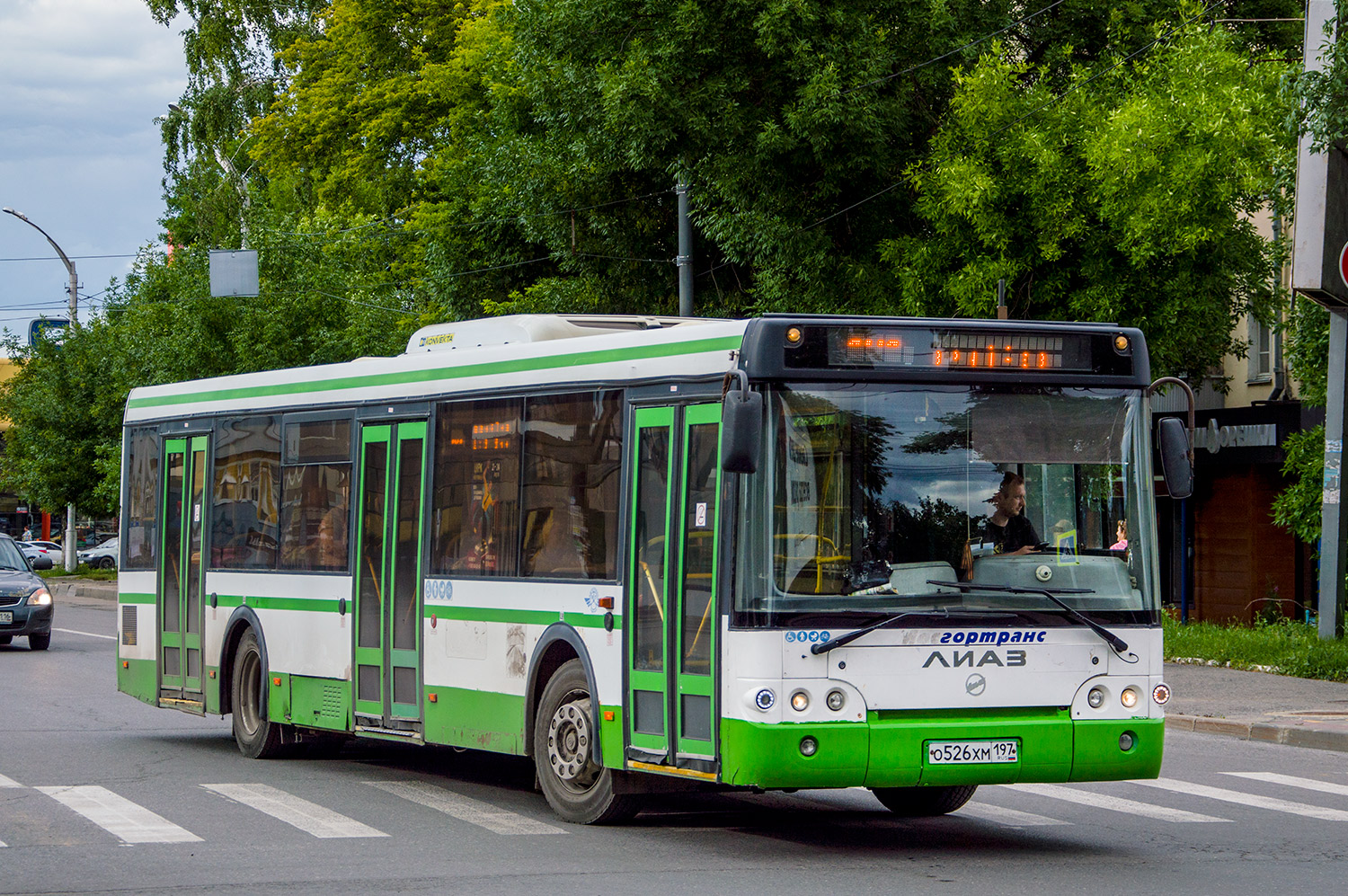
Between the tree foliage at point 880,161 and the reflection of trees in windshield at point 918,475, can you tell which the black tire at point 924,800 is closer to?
the reflection of trees in windshield at point 918,475

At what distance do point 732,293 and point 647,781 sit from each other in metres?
22.2

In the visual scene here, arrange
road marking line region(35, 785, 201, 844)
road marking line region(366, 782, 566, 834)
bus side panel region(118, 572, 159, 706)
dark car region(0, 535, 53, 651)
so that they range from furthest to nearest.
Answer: dark car region(0, 535, 53, 651), bus side panel region(118, 572, 159, 706), road marking line region(366, 782, 566, 834), road marking line region(35, 785, 201, 844)

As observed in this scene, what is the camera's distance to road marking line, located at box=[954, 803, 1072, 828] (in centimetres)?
1113

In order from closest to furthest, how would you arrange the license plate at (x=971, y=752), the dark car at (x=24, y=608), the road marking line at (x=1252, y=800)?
the license plate at (x=971, y=752) → the road marking line at (x=1252, y=800) → the dark car at (x=24, y=608)

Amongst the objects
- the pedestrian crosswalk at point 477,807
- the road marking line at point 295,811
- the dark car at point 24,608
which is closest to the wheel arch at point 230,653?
the pedestrian crosswalk at point 477,807

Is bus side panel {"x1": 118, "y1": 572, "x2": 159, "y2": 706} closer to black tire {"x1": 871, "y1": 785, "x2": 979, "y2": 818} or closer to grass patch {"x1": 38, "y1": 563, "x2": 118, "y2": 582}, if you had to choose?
black tire {"x1": 871, "y1": 785, "x2": 979, "y2": 818}

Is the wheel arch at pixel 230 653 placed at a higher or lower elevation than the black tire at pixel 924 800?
higher

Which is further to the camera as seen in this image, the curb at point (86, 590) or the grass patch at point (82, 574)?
the grass patch at point (82, 574)

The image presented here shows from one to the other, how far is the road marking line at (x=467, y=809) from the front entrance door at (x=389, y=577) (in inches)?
15.9

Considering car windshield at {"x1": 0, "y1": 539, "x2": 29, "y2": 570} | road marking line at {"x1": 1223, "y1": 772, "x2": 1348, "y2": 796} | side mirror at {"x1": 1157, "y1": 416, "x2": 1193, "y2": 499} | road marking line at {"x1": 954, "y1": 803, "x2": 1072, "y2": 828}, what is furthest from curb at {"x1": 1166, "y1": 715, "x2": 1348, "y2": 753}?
car windshield at {"x1": 0, "y1": 539, "x2": 29, "y2": 570}

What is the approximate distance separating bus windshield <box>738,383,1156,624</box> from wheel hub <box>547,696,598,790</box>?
1.73m

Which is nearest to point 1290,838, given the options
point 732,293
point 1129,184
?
point 1129,184

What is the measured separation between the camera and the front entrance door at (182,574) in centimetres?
1528

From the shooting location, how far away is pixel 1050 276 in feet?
82.1
